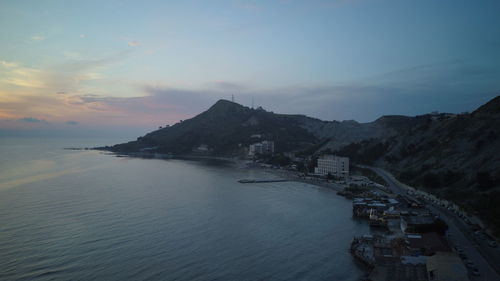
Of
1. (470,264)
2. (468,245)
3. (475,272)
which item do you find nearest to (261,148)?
(468,245)

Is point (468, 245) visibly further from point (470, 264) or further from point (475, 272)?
point (475, 272)

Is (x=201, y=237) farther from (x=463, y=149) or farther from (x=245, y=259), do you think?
(x=463, y=149)

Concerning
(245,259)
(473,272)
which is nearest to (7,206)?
(245,259)

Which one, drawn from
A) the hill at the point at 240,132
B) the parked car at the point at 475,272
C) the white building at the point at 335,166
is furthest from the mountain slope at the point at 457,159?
the hill at the point at 240,132

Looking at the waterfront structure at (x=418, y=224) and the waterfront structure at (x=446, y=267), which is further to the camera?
the waterfront structure at (x=418, y=224)

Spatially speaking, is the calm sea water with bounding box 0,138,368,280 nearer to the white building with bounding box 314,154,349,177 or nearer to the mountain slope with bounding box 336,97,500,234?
the mountain slope with bounding box 336,97,500,234

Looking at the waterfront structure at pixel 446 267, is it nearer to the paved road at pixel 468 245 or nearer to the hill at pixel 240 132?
the paved road at pixel 468 245

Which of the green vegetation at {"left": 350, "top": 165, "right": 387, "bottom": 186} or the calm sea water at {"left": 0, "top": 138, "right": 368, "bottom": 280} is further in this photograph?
the green vegetation at {"left": 350, "top": 165, "right": 387, "bottom": 186}

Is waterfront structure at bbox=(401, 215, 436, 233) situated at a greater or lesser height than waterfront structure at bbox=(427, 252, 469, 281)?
greater

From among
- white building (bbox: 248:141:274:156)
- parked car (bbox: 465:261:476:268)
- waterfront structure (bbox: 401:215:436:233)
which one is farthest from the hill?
parked car (bbox: 465:261:476:268)
